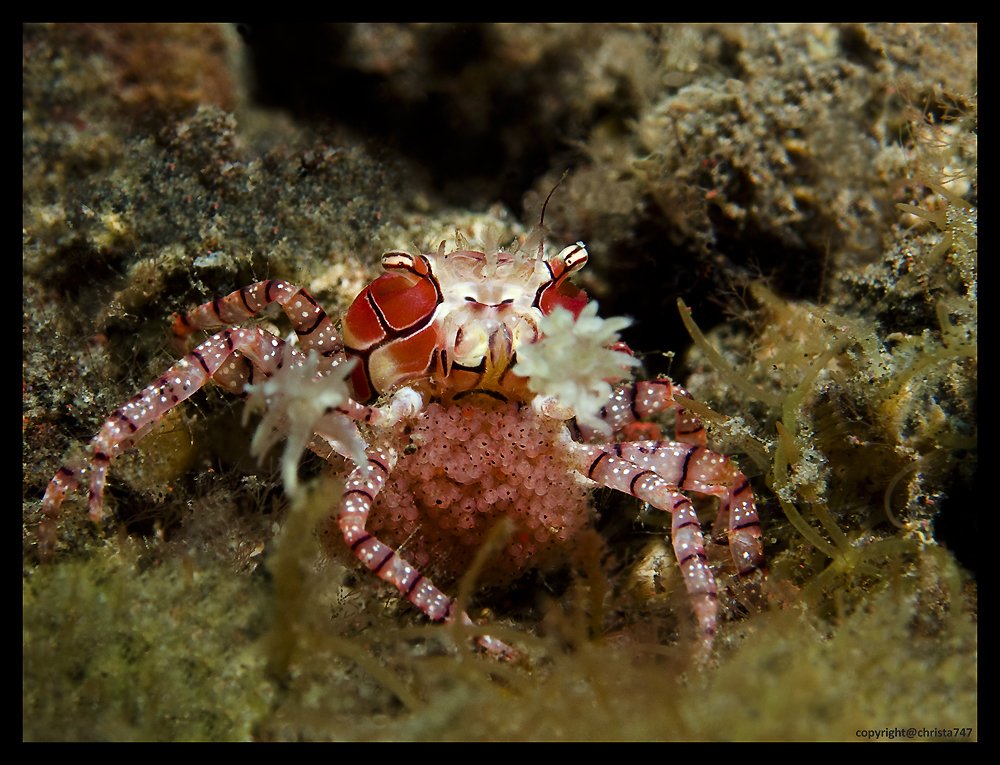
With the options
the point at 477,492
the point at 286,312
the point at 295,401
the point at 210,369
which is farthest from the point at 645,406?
the point at 210,369

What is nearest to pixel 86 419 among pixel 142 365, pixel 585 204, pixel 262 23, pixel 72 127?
pixel 142 365

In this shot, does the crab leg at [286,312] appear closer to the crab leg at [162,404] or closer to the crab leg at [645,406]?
the crab leg at [162,404]

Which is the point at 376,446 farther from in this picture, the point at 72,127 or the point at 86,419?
the point at 72,127

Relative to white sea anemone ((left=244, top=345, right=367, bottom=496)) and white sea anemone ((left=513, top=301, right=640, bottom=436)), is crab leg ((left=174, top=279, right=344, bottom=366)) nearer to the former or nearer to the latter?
white sea anemone ((left=244, top=345, right=367, bottom=496))

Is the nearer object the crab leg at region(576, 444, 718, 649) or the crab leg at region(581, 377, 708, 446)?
the crab leg at region(576, 444, 718, 649)

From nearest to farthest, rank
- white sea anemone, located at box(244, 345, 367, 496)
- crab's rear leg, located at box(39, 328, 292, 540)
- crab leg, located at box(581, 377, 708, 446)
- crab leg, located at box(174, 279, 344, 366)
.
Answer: white sea anemone, located at box(244, 345, 367, 496) → crab's rear leg, located at box(39, 328, 292, 540) → crab leg, located at box(174, 279, 344, 366) → crab leg, located at box(581, 377, 708, 446)

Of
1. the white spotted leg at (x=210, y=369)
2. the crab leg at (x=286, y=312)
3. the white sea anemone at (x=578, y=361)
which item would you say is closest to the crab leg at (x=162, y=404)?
the white spotted leg at (x=210, y=369)

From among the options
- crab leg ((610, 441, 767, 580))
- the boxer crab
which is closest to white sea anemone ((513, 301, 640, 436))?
the boxer crab

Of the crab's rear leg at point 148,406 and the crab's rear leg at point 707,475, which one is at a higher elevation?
the crab's rear leg at point 148,406
